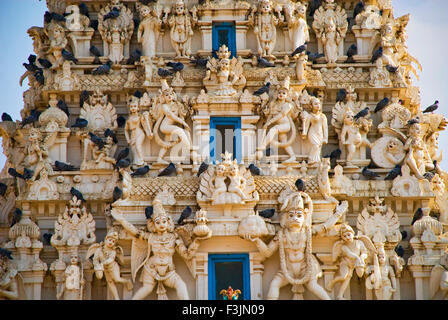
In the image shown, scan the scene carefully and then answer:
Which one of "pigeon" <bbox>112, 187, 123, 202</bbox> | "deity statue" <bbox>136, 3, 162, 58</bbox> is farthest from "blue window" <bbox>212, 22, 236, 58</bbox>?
"pigeon" <bbox>112, 187, 123, 202</bbox>

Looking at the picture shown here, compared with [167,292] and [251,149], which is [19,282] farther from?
[251,149]

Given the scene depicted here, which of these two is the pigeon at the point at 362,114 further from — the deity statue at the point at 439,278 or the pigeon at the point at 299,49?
the deity statue at the point at 439,278

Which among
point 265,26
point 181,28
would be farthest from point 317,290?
point 181,28

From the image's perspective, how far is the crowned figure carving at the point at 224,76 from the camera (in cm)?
3703

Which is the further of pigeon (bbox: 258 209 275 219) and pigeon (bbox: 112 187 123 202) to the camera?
pigeon (bbox: 112 187 123 202)

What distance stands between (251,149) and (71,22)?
23.5 feet

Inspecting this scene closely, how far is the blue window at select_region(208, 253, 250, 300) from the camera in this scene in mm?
34281

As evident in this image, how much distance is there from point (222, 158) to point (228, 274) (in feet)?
10.5

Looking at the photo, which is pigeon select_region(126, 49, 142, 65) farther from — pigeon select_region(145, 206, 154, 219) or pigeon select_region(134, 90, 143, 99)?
pigeon select_region(145, 206, 154, 219)

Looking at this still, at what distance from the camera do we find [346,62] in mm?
38750

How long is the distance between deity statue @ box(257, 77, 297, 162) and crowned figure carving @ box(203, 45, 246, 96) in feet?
3.80

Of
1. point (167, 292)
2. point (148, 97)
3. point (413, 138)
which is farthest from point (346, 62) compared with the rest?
point (167, 292)

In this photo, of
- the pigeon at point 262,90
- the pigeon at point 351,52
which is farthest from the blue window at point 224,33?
the pigeon at point 351,52

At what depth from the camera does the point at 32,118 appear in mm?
38031
